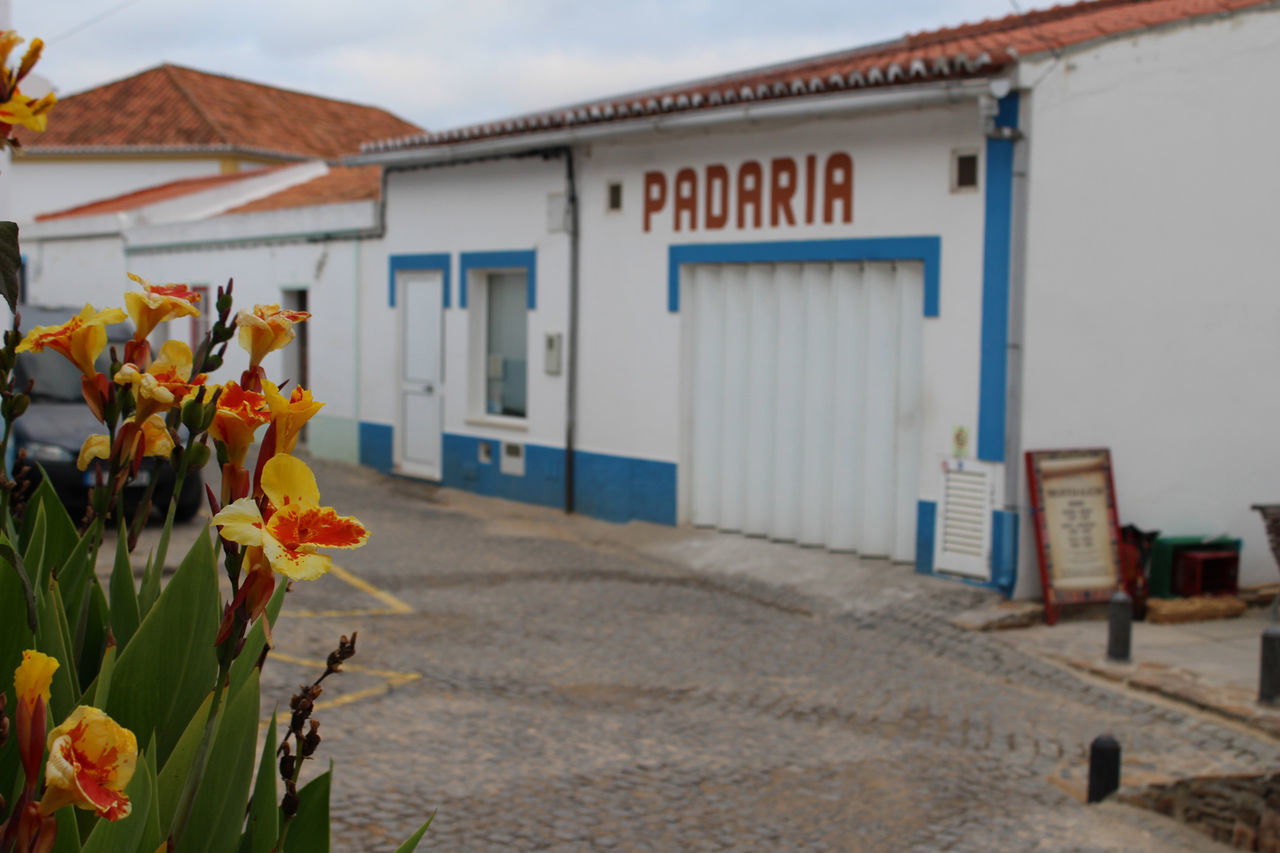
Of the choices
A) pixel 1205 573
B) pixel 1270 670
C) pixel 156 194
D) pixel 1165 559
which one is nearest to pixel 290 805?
pixel 1270 670

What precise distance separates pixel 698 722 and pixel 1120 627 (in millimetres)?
2883

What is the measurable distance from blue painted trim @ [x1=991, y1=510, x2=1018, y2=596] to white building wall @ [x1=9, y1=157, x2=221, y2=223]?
27.7m

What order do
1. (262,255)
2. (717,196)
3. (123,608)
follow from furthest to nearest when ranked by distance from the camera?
1. (262,255)
2. (717,196)
3. (123,608)

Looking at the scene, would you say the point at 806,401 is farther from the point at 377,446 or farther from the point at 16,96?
the point at 16,96

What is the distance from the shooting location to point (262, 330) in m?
1.80

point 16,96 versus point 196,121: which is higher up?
point 196,121

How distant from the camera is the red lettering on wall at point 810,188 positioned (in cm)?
1048

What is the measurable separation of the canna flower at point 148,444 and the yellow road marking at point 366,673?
16.0 ft

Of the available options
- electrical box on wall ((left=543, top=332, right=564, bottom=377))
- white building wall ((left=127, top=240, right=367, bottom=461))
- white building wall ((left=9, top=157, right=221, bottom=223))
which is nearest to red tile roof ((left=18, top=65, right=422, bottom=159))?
white building wall ((left=9, top=157, right=221, bottom=223))

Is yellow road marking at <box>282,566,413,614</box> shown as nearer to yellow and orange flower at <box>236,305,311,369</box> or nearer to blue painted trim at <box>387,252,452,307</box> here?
blue painted trim at <box>387,252,452,307</box>

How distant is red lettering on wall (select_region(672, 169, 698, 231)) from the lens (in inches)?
450

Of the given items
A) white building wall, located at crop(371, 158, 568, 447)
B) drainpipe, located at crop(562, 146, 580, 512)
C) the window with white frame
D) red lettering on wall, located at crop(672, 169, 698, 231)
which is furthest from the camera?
the window with white frame

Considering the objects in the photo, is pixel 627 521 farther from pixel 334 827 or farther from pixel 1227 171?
pixel 334 827

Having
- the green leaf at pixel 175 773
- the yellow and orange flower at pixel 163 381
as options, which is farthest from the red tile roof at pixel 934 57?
the green leaf at pixel 175 773
